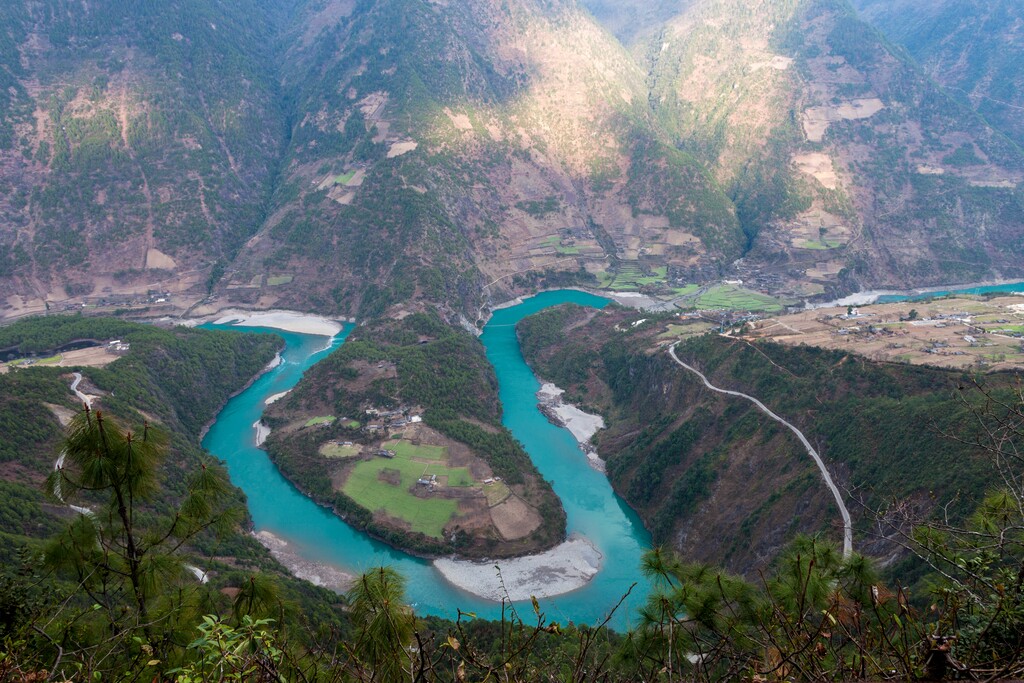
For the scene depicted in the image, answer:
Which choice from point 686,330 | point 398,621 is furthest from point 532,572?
point 398,621

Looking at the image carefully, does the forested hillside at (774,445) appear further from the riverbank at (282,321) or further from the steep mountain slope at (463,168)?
the riverbank at (282,321)

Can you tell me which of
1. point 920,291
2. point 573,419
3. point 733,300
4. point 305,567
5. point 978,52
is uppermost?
point 978,52

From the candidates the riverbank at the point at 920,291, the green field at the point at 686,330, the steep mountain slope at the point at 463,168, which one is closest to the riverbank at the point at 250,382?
the steep mountain slope at the point at 463,168

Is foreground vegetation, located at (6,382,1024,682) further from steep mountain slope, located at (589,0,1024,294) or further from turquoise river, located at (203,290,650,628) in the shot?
steep mountain slope, located at (589,0,1024,294)

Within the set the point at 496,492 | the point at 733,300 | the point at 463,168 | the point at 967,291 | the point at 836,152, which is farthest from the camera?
the point at 836,152

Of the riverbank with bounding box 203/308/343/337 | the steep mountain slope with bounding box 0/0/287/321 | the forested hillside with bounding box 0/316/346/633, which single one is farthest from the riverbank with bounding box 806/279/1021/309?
the steep mountain slope with bounding box 0/0/287/321

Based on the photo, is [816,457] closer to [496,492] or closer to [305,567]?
[496,492]
